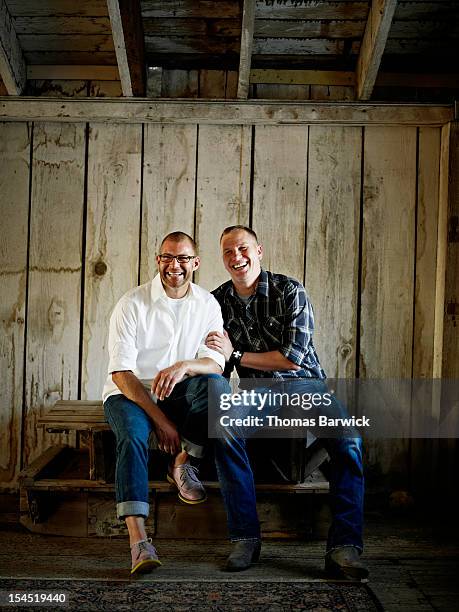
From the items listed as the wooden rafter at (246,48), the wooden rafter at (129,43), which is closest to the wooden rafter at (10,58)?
the wooden rafter at (129,43)

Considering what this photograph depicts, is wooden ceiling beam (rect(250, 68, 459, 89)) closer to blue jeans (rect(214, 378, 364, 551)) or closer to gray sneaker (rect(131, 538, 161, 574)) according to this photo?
blue jeans (rect(214, 378, 364, 551))

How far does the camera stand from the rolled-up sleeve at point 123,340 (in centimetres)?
266

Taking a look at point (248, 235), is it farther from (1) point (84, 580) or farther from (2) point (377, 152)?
(1) point (84, 580)

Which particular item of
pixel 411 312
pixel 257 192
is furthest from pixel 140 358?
pixel 411 312

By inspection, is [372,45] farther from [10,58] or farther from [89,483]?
[89,483]

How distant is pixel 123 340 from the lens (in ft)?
8.89

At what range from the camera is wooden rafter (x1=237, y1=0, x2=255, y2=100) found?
2.83 metres

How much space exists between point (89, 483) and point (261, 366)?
2.93 feet

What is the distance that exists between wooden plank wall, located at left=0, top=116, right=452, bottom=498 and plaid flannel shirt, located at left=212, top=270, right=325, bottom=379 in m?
0.46

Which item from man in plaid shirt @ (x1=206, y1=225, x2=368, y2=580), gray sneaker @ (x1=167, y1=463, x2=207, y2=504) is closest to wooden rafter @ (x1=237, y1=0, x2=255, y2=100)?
man in plaid shirt @ (x1=206, y1=225, x2=368, y2=580)

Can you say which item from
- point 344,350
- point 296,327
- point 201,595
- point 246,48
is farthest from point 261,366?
point 246,48

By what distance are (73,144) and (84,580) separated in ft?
7.03

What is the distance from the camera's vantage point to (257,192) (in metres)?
3.38

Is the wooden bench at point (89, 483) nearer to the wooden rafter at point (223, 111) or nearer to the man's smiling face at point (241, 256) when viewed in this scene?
the man's smiling face at point (241, 256)
